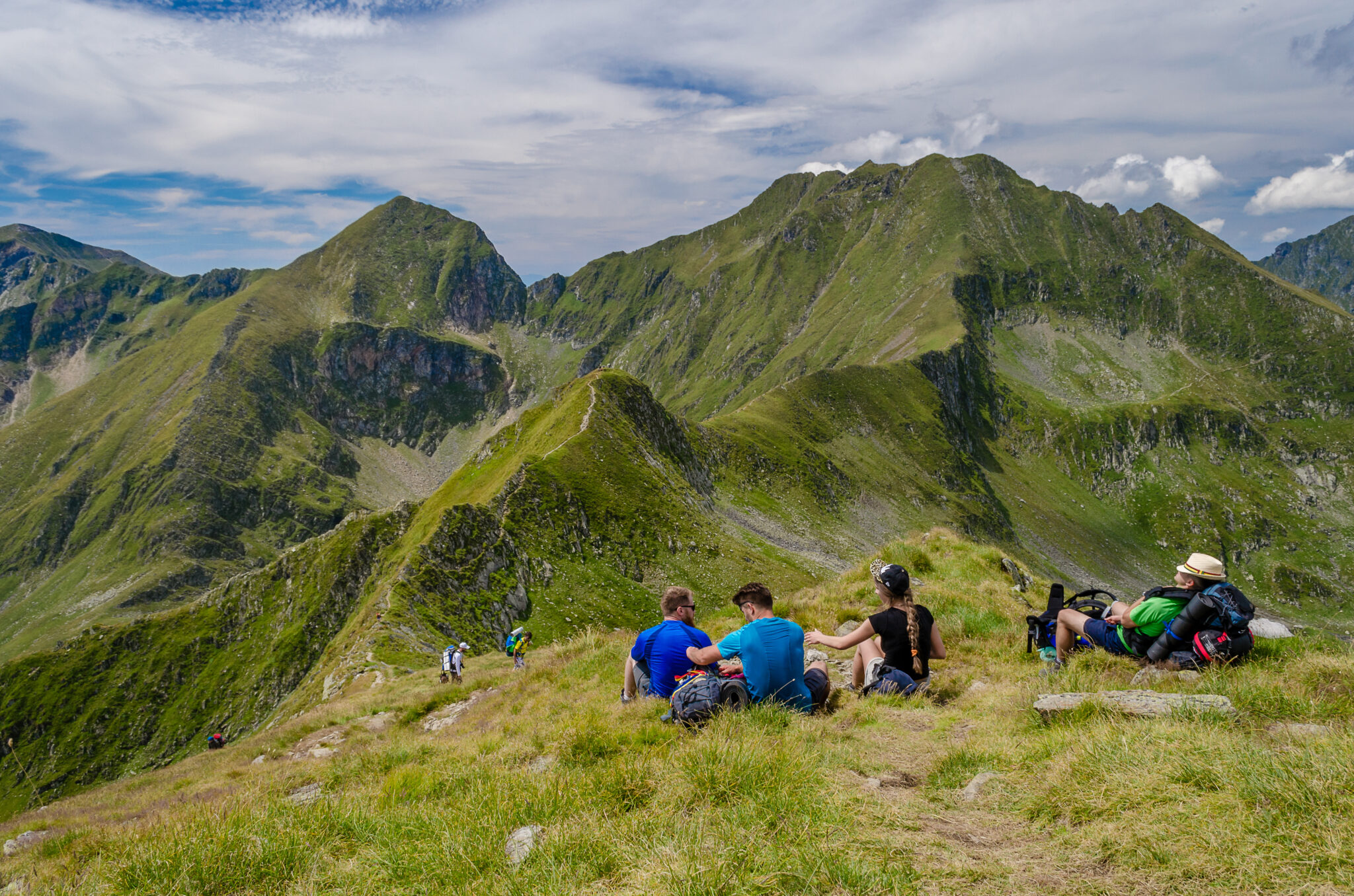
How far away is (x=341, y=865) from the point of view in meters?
5.54

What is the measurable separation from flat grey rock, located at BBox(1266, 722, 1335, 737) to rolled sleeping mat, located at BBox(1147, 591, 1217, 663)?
7.76 ft

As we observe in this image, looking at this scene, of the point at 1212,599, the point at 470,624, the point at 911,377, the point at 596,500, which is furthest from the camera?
the point at 911,377

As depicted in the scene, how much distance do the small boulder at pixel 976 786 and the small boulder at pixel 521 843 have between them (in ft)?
13.5

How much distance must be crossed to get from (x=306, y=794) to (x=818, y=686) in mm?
7836

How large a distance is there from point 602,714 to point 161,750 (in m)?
109

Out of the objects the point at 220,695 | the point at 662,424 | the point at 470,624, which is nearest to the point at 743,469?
the point at 662,424

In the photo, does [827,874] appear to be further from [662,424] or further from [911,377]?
[911,377]

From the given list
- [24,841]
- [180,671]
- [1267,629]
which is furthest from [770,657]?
[180,671]

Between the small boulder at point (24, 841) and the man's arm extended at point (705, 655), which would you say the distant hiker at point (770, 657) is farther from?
the small boulder at point (24, 841)

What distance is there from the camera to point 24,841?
11.4 m

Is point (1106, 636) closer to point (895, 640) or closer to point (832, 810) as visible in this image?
point (895, 640)

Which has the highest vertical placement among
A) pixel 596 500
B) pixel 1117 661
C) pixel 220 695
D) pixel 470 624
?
pixel 1117 661

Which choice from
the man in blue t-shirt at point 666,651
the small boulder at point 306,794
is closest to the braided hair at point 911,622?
the man in blue t-shirt at point 666,651

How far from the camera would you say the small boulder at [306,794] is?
324 inches
